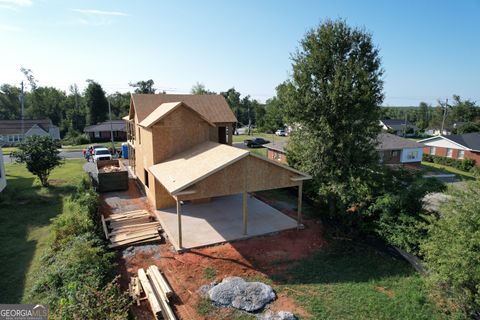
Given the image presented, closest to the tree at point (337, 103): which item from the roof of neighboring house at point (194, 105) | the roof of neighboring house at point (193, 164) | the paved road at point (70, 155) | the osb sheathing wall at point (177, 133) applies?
the roof of neighboring house at point (193, 164)

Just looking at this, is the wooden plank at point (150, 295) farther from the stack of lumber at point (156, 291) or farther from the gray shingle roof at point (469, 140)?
the gray shingle roof at point (469, 140)

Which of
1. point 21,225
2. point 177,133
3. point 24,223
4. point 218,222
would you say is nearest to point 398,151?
point 218,222

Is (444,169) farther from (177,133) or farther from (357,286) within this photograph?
(177,133)

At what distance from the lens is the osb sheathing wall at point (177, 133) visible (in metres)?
17.3

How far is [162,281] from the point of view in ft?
32.0

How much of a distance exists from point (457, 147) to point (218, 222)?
36780 mm

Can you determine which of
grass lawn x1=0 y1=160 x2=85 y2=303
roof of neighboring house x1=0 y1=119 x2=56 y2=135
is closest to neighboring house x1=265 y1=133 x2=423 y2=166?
grass lawn x1=0 y1=160 x2=85 y2=303

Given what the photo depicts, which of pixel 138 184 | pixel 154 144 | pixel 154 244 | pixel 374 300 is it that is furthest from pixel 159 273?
pixel 138 184

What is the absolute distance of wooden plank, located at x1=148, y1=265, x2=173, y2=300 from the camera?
9.19 meters

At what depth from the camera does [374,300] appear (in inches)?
373

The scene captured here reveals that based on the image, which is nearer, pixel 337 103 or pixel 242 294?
pixel 242 294

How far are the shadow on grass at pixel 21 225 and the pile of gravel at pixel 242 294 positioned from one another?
20.4ft

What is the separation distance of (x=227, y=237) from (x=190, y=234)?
71.5 inches

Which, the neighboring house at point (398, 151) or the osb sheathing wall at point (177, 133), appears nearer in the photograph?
the osb sheathing wall at point (177, 133)
